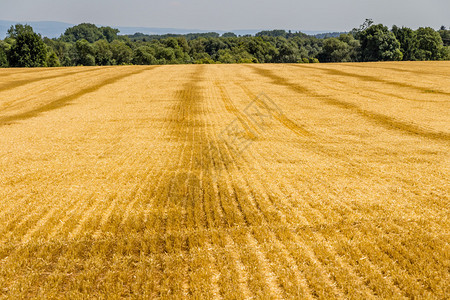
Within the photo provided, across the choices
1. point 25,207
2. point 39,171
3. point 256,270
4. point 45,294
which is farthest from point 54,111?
point 256,270

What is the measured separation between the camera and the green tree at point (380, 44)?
4096 inches

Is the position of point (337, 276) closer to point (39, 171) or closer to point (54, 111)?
point (39, 171)

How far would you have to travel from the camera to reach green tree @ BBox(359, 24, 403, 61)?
4096 inches

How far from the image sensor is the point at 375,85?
38.9 meters

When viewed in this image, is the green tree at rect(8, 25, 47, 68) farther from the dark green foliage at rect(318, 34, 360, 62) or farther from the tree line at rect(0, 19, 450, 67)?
the dark green foliage at rect(318, 34, 360, 62)

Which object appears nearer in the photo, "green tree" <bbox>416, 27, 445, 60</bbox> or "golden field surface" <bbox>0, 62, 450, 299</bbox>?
"golden field surface" <bbox>0, 62, 450, 299</bbox>

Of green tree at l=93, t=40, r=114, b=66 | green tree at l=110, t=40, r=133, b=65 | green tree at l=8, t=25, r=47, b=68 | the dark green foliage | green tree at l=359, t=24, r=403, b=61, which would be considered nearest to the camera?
green tree at l=8, t=25, r=47, b=68

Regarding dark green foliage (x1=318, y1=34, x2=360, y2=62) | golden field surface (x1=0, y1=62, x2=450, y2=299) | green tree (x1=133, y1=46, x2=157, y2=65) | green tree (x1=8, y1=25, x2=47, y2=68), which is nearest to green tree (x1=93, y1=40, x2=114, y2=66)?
green tree (x1=133, y1=46, x2=157, y2=65)

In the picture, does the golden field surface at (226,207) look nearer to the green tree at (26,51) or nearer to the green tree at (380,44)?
the green tree at (26,51)

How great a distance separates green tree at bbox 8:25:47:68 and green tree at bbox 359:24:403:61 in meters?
109

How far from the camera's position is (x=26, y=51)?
8988 centimetres

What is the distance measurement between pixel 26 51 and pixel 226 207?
103 metres

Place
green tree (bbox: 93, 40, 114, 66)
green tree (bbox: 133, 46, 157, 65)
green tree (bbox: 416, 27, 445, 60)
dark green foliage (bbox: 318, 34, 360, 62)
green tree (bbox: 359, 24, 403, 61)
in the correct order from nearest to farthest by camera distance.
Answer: green tree (bbox: 359, 24, 403, 61)
green tree (bbox: 416, 27, 445, 60)
green tree (bbox: 133, 46, 157, 65)
green tree (bbox: 93, 40, 114, 66)
dark green foliage (bbox: 318, 34, 360, 62)

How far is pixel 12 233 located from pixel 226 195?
6.85 m
